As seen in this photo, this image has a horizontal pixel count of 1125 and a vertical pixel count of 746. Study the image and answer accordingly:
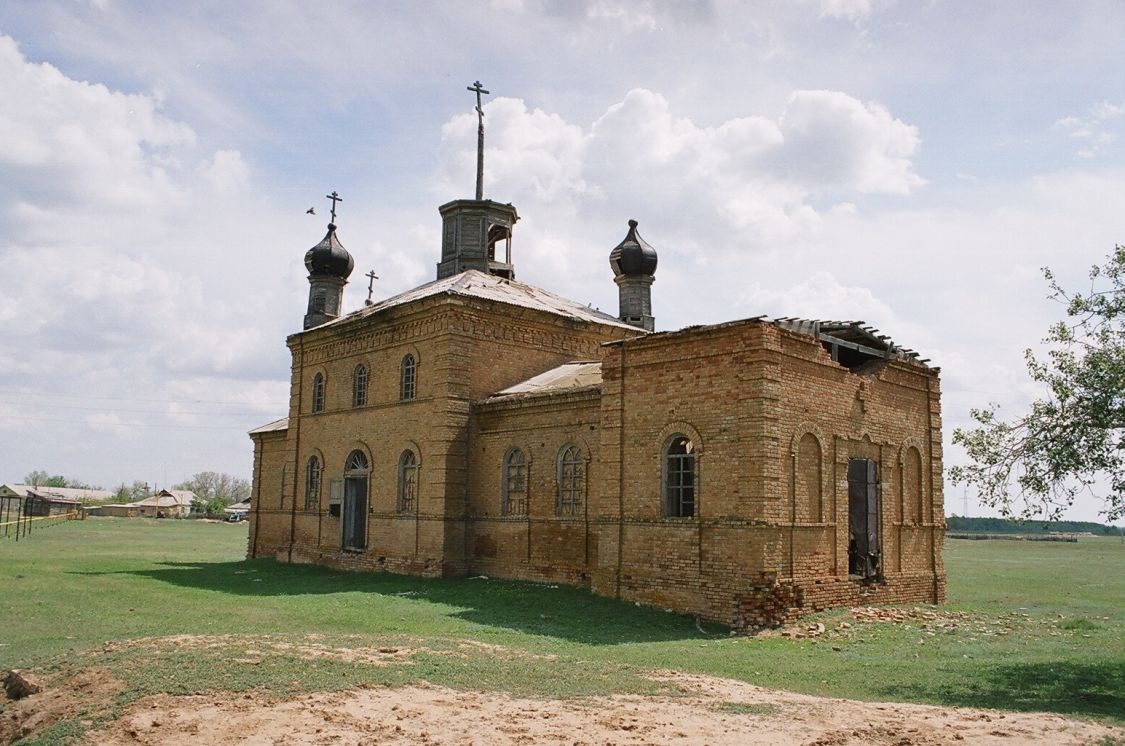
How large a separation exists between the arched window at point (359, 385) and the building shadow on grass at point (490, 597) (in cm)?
455

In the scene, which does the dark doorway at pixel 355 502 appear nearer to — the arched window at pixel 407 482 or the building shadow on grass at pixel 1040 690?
the arched window at pixel 407 482

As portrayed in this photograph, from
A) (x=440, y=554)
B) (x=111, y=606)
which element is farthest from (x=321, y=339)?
(x=111, y=606)

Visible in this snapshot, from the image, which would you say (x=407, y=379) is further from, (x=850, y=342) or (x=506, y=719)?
(x=506, y=719)

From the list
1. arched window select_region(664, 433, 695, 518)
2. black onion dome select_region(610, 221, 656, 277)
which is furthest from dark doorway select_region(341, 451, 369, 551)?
arched window select_region(664, 433, 695, 518)

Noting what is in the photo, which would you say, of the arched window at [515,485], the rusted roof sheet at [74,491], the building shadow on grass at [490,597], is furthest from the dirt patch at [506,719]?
the rusted roof sheet at [74,491]

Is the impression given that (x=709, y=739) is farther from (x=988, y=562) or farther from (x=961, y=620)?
(x=988, y=562)

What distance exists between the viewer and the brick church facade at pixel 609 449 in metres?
15.8

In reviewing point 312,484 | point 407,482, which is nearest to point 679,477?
point 407,482

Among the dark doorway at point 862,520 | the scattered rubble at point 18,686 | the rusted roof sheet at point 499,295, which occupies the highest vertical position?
the rusted roof sheet at point 499,295

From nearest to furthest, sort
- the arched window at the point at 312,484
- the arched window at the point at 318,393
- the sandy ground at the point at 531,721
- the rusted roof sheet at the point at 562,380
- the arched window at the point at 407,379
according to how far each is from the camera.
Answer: the sandy ground at the point at 531,721
the rusted roof sheet at the point at 562,380
the arched window at the point at 407,379
the arched window at the point at 312,484
the arched window at the point at 318,393

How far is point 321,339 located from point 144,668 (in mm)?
17499

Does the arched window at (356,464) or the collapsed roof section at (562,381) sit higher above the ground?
the collapsed roof section at (562,381)

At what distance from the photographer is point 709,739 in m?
8.25

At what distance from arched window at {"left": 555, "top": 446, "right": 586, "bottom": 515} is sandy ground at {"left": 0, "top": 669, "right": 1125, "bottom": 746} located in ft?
32.8
